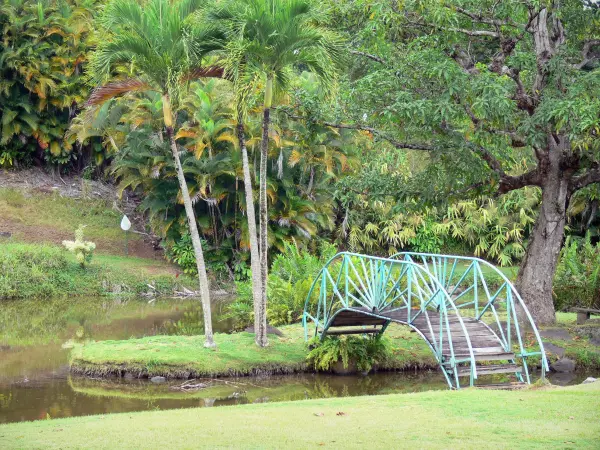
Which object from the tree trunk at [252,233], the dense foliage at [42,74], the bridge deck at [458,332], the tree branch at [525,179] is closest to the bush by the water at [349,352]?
the bridge deck at [458,332]

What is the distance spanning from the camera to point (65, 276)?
26.2 m

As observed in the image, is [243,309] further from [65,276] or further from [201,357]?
[65,276]

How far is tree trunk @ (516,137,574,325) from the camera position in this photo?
57.7 feet

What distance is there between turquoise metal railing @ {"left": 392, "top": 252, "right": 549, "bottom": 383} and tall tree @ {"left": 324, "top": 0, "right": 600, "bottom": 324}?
1.15 m

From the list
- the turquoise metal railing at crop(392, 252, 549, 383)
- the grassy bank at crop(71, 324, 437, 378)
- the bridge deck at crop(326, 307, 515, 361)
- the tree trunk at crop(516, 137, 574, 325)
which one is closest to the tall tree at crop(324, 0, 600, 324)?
the tree trunk at crop(516, 137, 574, 325)

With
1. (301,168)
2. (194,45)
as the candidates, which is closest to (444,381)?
(194,45)

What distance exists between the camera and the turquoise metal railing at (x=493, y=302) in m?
11.7

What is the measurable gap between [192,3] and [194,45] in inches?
30.6

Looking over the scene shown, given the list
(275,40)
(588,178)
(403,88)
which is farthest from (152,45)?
(588,178)

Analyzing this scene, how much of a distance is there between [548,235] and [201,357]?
315 inches

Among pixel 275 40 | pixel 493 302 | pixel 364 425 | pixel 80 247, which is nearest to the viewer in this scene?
pixel 364 425

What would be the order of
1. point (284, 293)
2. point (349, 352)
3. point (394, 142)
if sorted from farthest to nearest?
point (284, 293) → point (394, 142) → point (349, 352)

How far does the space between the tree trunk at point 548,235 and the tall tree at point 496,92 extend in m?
0.02

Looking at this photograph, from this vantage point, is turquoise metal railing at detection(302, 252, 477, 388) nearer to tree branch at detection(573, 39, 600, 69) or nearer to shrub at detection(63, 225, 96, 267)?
tree branch at detection(573, 39, 600, 69)
